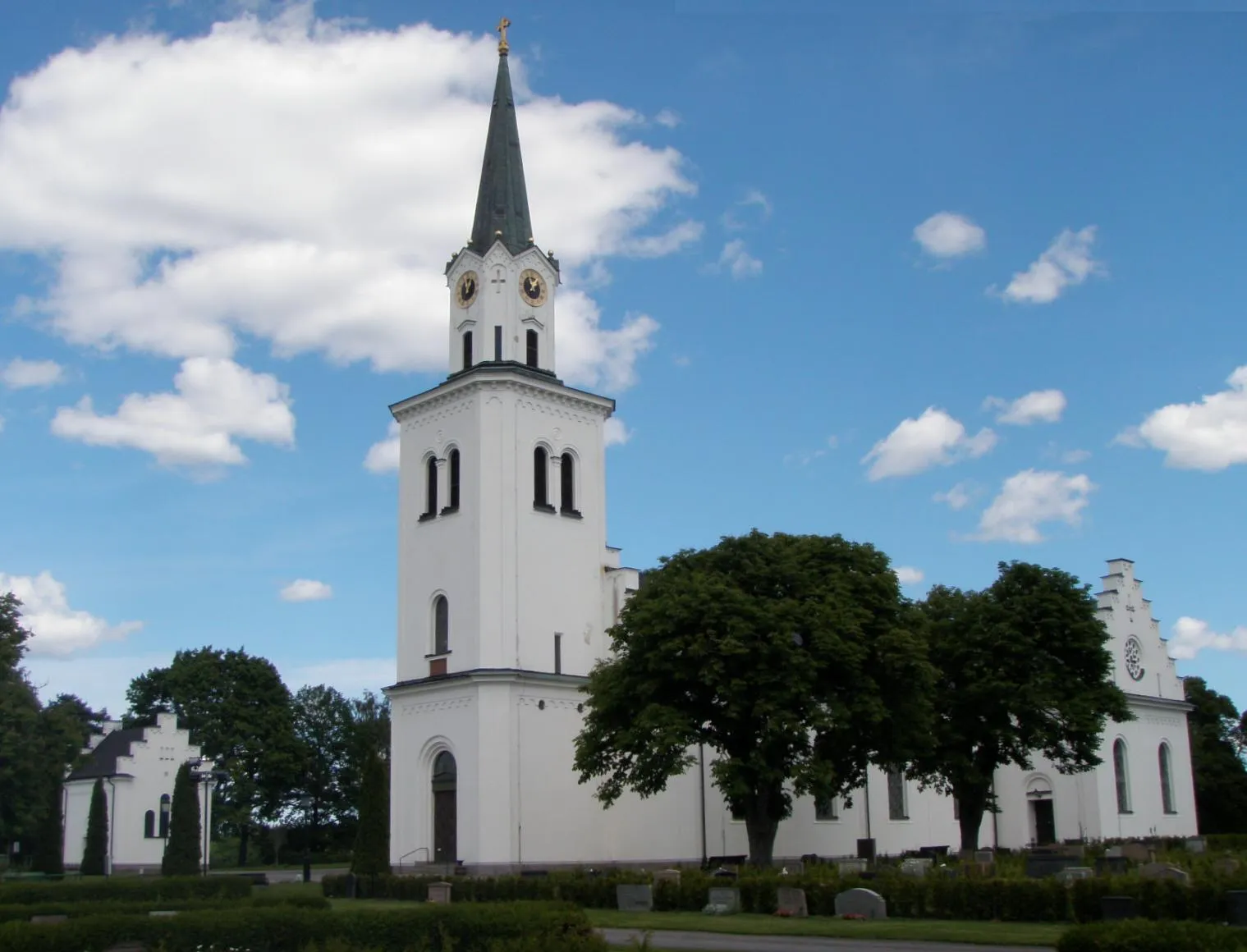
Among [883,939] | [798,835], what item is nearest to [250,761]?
[798,835]

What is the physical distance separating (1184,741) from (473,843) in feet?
138

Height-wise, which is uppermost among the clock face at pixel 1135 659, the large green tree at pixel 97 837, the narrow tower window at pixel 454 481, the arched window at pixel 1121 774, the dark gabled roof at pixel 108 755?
the narrow tower window at pixel 454 481

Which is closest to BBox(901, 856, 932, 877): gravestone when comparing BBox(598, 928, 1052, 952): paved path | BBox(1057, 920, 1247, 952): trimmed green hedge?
BBox(598, 928, 1052, 952): paved path

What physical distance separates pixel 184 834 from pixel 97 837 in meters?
15.8

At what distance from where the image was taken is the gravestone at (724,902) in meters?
30.9

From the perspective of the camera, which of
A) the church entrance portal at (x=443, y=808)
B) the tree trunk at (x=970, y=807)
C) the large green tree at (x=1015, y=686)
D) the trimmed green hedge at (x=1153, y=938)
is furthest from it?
the tree trunk at (x=970, y=807)

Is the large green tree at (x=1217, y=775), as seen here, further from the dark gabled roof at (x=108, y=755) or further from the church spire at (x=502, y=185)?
the dark gabled roof at (x=108, y=755)

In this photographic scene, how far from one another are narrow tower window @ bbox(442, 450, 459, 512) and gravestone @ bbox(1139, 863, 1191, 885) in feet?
93.0

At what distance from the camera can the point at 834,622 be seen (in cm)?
3959

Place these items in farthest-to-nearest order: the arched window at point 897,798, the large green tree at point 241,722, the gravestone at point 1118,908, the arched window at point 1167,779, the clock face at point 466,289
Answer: the large green tree at point 241,722 < the arched window at point 1167,779 < the arched window at point 897,798 < the clock face at point 466,289 < the gravestone at point 1118,908

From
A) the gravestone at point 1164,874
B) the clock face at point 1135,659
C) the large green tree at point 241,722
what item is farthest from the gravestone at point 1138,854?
the large green tree at point 241,722

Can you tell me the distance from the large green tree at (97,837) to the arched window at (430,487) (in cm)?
3255

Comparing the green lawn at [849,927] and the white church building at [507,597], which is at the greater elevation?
the white church building at [507,597]

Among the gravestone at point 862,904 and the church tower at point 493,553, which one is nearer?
the gravestone at point 862,904
